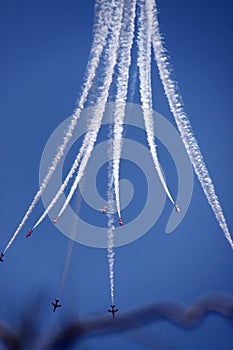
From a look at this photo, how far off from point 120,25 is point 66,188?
441 centimetres

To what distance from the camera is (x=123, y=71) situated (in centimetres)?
892

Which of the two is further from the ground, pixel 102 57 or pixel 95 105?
pixel 102 57

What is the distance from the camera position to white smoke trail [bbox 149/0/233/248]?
9312 mm

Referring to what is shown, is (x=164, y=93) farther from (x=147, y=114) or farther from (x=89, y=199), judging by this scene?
(x=89, y=199)

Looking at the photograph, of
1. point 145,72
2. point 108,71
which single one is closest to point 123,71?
point 108,71

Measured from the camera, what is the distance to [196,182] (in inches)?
408

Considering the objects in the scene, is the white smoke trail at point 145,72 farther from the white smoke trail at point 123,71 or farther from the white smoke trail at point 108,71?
the white smoke trail at point 108,71

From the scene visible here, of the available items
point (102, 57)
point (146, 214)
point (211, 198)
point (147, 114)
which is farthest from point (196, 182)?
point (102, 57)

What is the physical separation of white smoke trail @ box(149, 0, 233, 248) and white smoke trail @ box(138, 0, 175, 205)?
27 cm

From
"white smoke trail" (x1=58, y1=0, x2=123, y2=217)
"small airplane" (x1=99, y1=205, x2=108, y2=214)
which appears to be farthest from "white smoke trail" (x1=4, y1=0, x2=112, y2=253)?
"small airplane" (x1=99, y1=205, x2=108, y2=214)

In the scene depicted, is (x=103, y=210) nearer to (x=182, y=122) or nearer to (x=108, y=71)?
(x=182, y=122)

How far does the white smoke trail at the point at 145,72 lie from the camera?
893 cm

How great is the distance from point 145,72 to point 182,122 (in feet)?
6.07

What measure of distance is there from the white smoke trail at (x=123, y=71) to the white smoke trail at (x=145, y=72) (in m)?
0.32
